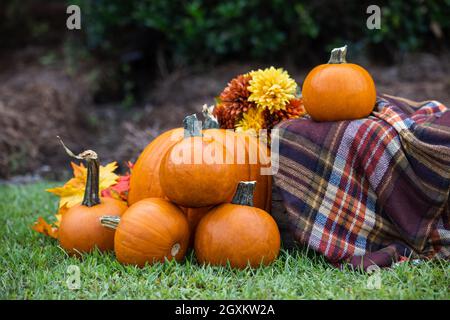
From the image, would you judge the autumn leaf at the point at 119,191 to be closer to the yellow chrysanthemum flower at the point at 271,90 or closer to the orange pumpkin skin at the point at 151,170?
the orange pumpkin skin at the point at 151,170

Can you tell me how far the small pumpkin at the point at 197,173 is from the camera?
234cm

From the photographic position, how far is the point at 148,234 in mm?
2338

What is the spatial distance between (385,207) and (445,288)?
1.62ft

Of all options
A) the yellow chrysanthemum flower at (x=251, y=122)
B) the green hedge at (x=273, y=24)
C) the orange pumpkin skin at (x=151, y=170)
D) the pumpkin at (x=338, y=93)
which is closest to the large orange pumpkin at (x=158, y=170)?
the orange pumpkin skin at (x=151, y=170)

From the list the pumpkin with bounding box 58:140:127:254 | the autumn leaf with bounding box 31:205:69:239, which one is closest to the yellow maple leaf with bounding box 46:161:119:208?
the autumn leaf with bounding box 31:205:69:239

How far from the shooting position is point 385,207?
2.50 metres

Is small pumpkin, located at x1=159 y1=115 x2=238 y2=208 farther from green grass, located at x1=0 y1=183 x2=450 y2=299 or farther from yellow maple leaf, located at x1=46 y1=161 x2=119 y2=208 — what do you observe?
yellow maple leaf, located at x1=46 y1=161 x2=119 y2=208

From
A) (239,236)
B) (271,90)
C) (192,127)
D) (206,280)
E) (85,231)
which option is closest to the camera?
(206,280)

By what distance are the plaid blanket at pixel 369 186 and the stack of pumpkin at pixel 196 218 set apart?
0.21m

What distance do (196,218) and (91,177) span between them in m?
0.52

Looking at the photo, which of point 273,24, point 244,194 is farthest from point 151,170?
point 273,24

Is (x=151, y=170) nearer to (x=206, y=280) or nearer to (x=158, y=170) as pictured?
(x=158, y=170)

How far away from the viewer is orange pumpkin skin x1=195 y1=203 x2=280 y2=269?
2.33m
